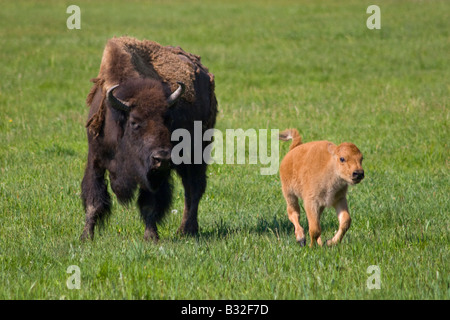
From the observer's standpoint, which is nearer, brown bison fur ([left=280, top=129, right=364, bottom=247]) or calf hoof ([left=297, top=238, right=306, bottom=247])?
brown bison fur ([left=280, top=129, right=364, bottom=247])

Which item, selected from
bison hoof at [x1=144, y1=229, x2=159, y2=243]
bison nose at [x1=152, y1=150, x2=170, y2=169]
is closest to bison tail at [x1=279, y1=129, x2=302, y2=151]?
bison nose at [x1=152, y1=150, x2=170, y2=169]

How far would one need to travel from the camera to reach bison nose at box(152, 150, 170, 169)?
5.99 metres

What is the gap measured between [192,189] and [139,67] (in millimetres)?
1654

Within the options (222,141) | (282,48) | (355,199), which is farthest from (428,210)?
(282,48)

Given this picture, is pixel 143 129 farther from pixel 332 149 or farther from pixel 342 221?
pixel 342 221

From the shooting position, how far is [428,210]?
742 centimetres

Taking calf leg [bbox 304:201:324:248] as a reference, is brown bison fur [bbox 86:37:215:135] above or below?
above

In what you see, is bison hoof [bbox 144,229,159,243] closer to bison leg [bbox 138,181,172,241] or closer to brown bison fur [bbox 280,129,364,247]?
bison leg [bbox 138,181,172,241]

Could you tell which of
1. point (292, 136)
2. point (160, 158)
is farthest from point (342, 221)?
point (160, 158)

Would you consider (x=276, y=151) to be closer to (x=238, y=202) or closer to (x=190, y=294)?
(x=238, y=202)

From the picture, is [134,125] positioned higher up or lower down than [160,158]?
higher up

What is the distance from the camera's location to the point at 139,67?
23.2ft

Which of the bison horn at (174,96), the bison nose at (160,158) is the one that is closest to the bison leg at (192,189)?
the bison horn at (174,96)

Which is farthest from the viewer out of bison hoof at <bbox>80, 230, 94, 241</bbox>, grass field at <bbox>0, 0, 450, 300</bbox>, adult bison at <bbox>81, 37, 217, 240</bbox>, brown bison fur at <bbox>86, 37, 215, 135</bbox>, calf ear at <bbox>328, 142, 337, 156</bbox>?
brown bison fur at <bbox>86, 37, 215, 135</bbox>
